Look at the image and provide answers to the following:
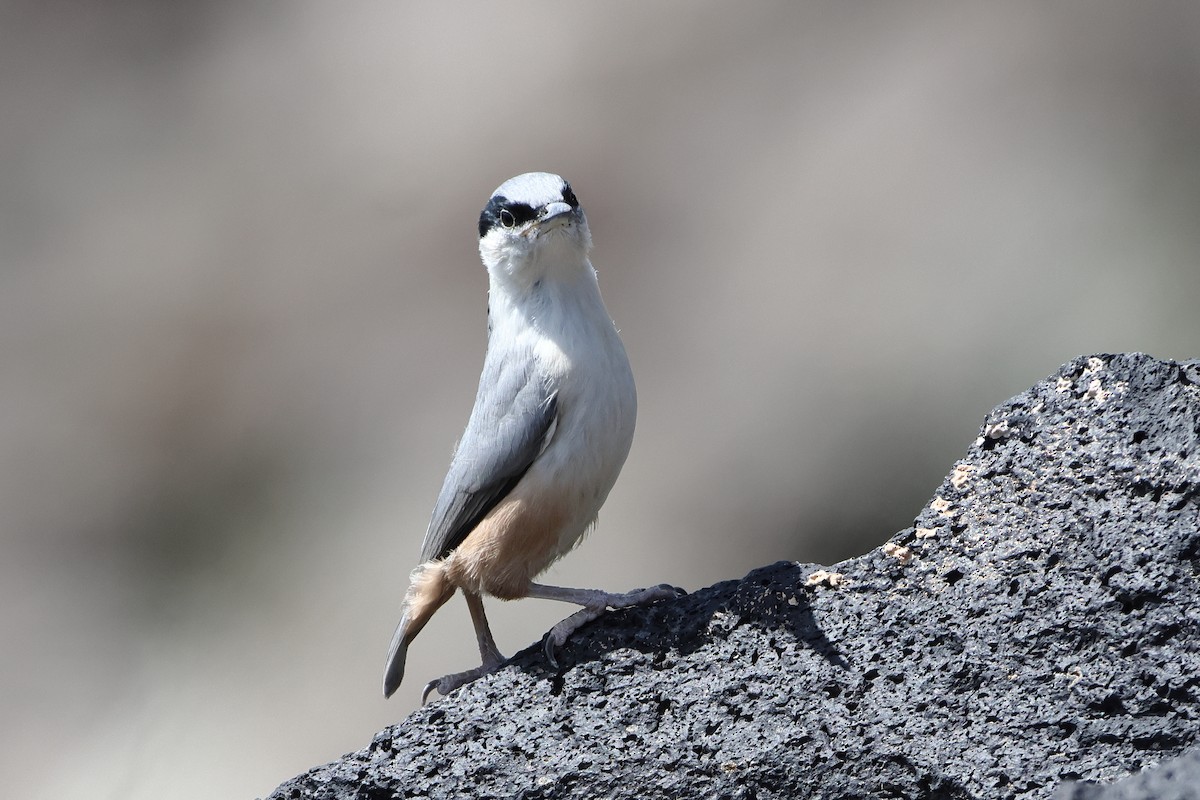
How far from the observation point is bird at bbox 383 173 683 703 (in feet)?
13.3

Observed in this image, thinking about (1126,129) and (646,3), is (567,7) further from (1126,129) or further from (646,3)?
(1126,129)

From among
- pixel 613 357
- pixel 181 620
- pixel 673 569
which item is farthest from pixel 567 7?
pixel 613 357

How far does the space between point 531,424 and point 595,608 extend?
0.71 m

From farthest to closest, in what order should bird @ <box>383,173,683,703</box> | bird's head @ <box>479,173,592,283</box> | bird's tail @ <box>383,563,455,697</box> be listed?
bird's tail @ <box>383,563,455,697</box> → bird's head @ <box>479,173,592,283</box> → bird @ <box>383,173,683,703</box>

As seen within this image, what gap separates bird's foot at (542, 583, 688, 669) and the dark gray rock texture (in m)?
0.04

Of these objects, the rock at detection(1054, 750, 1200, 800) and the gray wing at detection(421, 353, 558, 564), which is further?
the gray wing at detection(421, 353, 558, 564)

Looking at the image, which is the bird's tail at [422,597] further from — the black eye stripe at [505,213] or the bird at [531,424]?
the black eye stripe at [505,213]

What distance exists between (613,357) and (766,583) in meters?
1.03

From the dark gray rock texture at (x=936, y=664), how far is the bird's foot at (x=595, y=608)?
0.04 m

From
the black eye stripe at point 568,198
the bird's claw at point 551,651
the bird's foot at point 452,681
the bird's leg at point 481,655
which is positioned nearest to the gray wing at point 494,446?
the bird's leg at point 481,655

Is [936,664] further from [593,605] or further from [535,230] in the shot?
[535,230]

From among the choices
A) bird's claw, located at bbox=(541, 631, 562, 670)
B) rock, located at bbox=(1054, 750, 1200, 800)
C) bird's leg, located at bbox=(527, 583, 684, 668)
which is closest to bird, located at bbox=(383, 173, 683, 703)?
bird's leg, located at bbox=(527, 583, 684, 668)

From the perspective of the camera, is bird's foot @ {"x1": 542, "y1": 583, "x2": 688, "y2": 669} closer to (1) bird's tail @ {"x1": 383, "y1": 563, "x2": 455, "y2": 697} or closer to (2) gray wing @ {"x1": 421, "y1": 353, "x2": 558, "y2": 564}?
(2) gray wing @ {"x1": 421, "y1": 353, "x2": 558, "y2": 564}

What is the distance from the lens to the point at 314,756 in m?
9.30
